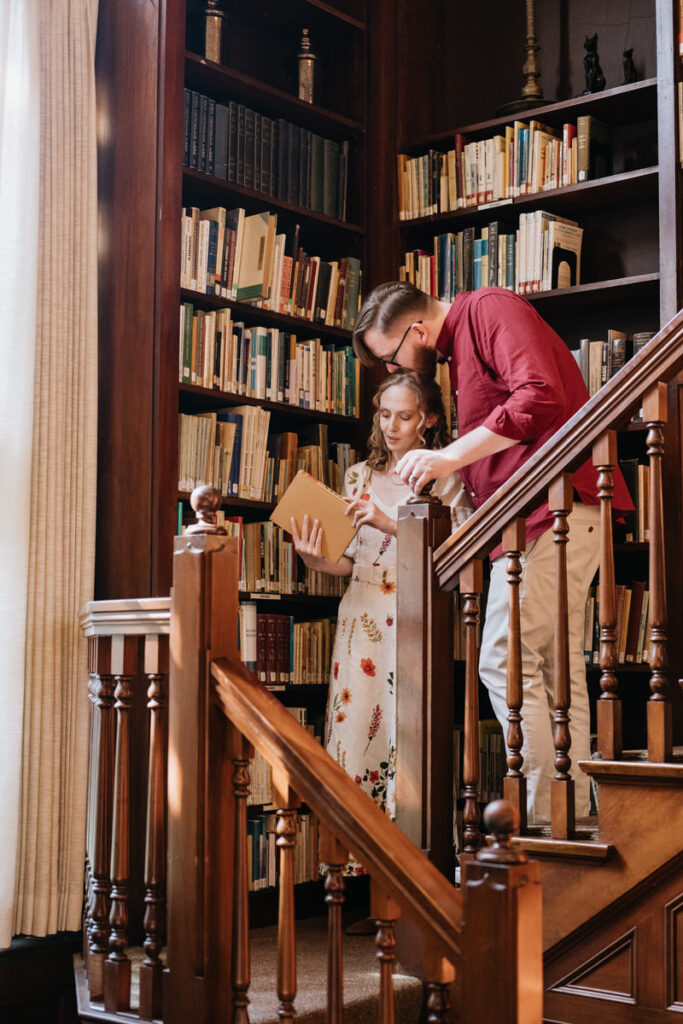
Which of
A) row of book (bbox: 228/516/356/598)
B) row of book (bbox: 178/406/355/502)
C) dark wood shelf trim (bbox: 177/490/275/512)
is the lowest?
row of book (bbox: 228/516/356/598)

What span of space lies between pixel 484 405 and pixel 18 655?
55.5 inches

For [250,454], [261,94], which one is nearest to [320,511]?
[250,454]

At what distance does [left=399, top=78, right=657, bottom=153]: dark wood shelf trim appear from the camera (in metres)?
3.67

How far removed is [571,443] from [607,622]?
0.39 m

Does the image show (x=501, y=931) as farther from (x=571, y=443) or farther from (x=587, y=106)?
(x=587, y=106)

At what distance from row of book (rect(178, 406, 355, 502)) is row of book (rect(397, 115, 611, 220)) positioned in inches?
35.7

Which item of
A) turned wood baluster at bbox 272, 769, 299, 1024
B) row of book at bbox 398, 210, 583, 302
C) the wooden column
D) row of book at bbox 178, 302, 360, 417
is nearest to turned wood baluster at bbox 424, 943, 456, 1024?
turned wood baluster at bbox 272, 769, 299, 1024

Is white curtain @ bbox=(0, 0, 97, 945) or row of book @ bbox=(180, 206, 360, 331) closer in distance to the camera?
white curtain @ bbox=(0, 0, 97, 945)

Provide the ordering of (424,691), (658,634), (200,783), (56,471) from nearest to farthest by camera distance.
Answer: (200,783), (658,634), (424,691), (56,471)

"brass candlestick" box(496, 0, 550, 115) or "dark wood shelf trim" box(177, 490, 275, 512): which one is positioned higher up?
"brass candlestick" box(496, 0, 550, 115)

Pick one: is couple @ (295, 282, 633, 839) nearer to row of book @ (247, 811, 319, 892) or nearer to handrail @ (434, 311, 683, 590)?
handrail @ (434, 311, 683, 590)

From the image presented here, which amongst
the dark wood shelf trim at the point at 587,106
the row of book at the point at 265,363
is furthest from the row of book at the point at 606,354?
the row of book at the point at 265,363

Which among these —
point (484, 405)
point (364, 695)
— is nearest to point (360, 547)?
→ point (364, 695)

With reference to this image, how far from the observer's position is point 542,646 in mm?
2943
